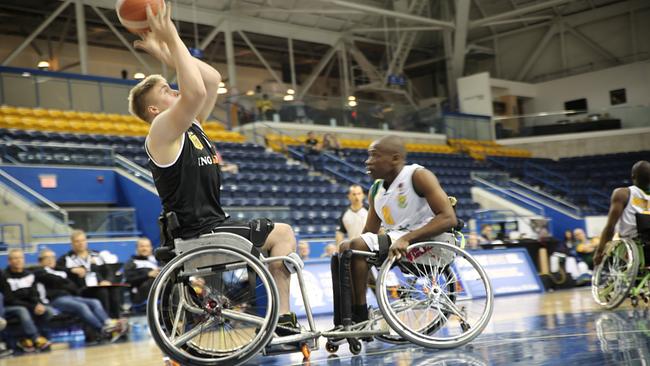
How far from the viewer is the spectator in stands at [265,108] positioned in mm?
18688

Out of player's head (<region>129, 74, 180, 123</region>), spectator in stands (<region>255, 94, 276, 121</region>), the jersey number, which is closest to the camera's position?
player's head (<region>129, 74, 180, 123</region>)

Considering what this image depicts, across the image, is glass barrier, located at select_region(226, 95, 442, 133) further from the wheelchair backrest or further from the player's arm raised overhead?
the player's arm raised overhead

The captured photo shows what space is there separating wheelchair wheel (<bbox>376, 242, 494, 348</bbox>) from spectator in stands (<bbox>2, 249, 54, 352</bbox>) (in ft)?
13.3

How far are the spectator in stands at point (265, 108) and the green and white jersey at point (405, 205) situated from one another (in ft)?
47.9

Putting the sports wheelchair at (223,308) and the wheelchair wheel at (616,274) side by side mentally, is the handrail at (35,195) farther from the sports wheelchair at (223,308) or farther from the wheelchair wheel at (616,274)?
the sports wheelchair at (223,308)

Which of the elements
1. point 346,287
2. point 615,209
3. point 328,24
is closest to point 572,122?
point 328,24

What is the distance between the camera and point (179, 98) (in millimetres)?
3248

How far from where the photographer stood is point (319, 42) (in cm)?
2416

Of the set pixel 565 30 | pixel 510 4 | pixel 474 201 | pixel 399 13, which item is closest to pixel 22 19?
pixel 399 13

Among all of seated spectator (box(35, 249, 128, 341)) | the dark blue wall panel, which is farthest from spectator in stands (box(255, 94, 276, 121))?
seated spectator (box(35, 249, 128, 341))

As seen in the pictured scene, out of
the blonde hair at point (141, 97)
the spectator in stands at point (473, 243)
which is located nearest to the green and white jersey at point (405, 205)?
the blonde hair at point (141, 97)

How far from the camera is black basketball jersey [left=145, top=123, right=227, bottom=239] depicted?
3.43m

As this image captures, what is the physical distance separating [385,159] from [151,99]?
131 centimetres

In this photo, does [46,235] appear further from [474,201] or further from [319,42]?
[319,42]
